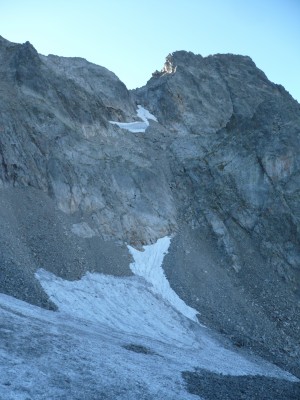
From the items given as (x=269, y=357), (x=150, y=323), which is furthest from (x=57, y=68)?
(x=269, y=357)

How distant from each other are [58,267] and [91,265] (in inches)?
140

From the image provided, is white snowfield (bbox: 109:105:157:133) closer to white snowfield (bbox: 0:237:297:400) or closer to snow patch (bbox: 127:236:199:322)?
snow patch (bbox: 127:236:199:322)

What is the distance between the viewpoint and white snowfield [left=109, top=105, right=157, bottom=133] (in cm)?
5791

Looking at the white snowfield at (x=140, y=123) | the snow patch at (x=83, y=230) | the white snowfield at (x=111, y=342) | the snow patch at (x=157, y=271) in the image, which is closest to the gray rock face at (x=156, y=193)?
the snow patch at (x=83, y=230)

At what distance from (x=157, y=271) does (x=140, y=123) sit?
28989 mm

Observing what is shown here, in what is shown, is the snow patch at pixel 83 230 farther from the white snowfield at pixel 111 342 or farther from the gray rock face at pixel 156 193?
the white snowfield at pixel 111 342

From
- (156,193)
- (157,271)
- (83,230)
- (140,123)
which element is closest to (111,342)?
(157,271)

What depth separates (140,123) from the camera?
6091 centimetres

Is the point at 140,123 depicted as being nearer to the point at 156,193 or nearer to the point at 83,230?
the point at 156,193

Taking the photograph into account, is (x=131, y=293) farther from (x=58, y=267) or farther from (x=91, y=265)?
(x=58, y=267)

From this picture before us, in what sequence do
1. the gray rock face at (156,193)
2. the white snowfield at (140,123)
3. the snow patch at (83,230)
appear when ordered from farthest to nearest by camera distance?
the white snowfield at (140,123) → the snow patch at (83,230) → the gray rock face at (156,193)

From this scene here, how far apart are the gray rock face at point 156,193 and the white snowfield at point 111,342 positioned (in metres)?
1.71

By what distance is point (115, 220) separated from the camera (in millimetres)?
42188

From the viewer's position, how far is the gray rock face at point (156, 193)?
34.0 meters
